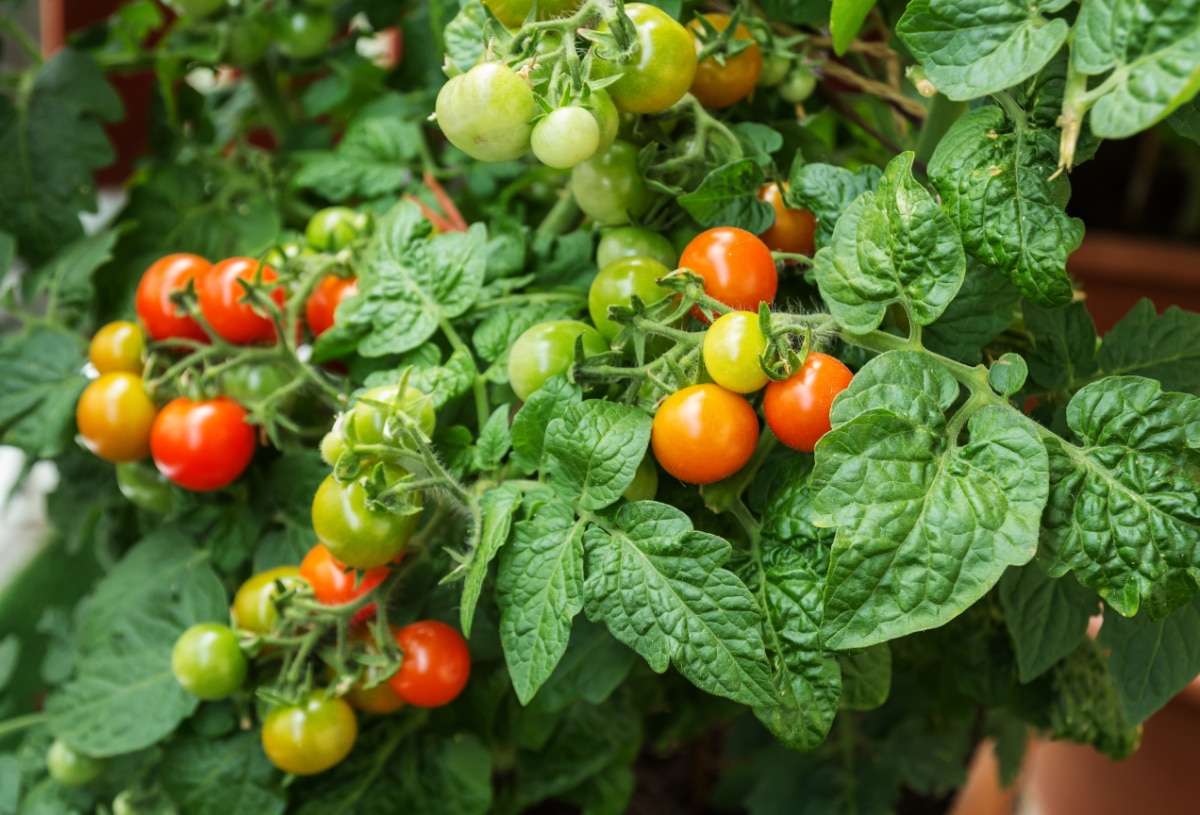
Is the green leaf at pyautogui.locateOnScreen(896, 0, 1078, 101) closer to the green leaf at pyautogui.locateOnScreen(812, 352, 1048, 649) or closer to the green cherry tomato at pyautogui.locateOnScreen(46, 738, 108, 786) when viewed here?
the green leaf at pyautogui.locateOnScreen(812, 352, 1048, 649)

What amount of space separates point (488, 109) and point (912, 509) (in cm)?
28

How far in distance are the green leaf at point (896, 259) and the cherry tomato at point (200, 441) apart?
A: 431 millimetres

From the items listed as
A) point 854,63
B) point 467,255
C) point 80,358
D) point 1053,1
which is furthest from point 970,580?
point 80,358

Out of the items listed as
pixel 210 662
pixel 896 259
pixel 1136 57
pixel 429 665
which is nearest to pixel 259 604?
pixel 210 662

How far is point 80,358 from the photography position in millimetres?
788

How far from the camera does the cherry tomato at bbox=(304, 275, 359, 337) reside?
0.70m

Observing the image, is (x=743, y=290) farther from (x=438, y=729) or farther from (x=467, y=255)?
(x=438, y=729)

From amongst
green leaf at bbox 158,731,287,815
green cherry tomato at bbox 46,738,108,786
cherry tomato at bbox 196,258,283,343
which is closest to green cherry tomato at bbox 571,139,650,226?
cherry tomato at bbox 196,258,283,343

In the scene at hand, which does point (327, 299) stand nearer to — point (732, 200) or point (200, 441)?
point (200, 441)

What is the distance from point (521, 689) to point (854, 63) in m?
0.66

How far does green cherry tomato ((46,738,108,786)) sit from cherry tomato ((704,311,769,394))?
0.62m

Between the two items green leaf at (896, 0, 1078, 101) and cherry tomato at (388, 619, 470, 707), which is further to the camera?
cherry tomato at (388, 619, 470, 707)

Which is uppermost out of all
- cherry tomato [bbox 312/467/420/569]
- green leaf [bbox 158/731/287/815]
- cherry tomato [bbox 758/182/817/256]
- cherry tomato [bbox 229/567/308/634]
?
cherry tomato [bbox 758/182/817/256]

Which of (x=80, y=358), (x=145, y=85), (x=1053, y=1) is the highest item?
(x=1053, y=1)
